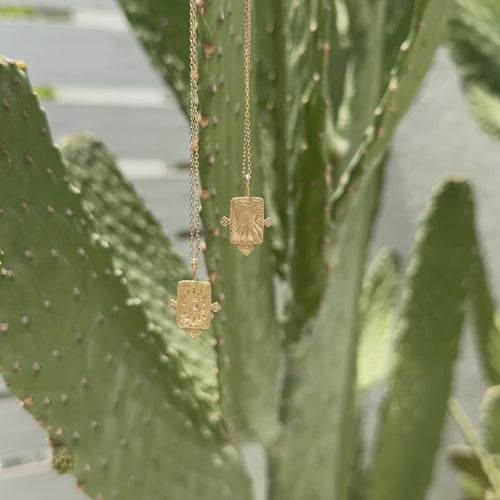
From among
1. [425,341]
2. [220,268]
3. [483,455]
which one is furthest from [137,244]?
[483,455]

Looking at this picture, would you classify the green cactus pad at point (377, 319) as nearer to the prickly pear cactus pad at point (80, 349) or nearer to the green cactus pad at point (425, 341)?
the green cactus pad at point (425, 341)

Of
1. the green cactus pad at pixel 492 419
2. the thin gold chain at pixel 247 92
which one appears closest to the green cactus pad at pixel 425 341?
the green cactus pad at pixel 492 419

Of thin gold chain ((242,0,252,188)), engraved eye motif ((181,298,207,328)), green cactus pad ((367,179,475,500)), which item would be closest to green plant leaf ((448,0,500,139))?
green cactus pad ((367,179,475,500))

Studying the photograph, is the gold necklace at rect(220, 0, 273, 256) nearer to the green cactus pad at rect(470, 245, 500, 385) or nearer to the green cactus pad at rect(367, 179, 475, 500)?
the green cactus pad at rect(367, 179, 475, 500)

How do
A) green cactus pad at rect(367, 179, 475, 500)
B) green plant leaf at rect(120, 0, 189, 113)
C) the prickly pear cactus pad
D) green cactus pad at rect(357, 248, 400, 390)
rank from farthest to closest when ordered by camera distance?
green cactus pad at rect(357, 248, 400, 390), green cactus pad at rect(367, 179, 475, 500), green plant leaf at rect(120, 0, 189, 113), the prickly pear cactus pad

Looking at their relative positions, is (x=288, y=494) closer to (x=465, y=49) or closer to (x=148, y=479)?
(x=148, y=479)

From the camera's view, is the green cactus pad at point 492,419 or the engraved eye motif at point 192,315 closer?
the engraved eye motif at point 192,315
